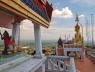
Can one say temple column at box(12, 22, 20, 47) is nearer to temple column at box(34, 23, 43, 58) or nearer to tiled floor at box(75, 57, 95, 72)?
temple column at box(34, 23, 43, 58)

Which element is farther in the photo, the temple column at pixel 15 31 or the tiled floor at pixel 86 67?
the tiled floor at pixel 86 67

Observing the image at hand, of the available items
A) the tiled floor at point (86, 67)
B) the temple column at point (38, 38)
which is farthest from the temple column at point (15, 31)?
the tiled floor at point (86, 67)

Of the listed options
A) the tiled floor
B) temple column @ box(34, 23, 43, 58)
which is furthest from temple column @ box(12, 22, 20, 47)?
the tiled floor

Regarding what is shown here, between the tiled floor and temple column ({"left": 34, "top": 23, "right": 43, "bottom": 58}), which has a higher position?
temple column ({"left": 34, "top": 23, "right": 43, "bottom": 58})

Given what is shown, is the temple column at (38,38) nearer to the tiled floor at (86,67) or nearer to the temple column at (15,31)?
the temple column at (15,31)

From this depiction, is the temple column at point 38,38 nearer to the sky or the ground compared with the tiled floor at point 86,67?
nearer to the sky

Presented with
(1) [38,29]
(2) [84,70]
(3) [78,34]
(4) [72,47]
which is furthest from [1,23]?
(3) [78,34]

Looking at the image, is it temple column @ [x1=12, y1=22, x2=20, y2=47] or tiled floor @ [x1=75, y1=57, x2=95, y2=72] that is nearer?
temple column @ [x1=12, y1=22, x2=20, y2=47]

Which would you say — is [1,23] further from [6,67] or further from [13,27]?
[6,67]

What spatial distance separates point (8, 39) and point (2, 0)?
3.61 metres

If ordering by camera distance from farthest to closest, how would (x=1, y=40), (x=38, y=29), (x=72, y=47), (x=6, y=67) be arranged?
(x=72, y=47) → (x=38, y=29) → (x=1, y=40) → (x=6, y=67)

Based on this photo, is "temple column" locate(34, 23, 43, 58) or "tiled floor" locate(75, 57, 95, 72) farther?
"tiled floor" locate(75, 57, 95, 72)

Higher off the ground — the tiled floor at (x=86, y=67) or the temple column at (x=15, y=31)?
the temple column at (x=15, y=31)

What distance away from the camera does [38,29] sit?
6801mm
